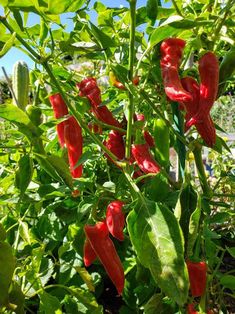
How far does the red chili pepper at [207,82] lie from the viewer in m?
0.83

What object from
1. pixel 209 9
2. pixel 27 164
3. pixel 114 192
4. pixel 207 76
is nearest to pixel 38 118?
pixel 27 164

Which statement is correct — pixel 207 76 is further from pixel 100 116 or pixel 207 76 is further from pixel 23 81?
pixel 23 81

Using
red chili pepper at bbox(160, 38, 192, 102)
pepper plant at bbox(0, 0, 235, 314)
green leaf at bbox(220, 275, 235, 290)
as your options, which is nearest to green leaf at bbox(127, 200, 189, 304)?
pepper plant at bbox(0, 0, 235, 314)

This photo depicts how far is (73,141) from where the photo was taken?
984 mm

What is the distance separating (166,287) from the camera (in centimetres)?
67

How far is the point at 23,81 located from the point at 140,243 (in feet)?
1.51

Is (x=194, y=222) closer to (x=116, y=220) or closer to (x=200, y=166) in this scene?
(x=116, y=220)

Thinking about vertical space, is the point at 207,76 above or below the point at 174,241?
above

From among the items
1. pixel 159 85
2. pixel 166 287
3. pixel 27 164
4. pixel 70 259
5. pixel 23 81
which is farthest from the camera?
A: pixel 70 259

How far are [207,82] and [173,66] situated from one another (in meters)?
0.08

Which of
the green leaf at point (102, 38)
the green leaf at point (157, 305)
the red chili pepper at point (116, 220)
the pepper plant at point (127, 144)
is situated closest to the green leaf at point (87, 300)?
the pepper plant at point (127, 144)

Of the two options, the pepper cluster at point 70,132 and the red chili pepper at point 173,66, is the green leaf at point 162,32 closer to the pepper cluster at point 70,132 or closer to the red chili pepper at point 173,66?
the red chili pepper at point 173,66

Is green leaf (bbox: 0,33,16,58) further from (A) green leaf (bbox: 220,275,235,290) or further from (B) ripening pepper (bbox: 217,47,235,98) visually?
(A) green leaf (bbox: 220,275,235,290)

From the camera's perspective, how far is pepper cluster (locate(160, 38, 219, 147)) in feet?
2.69
